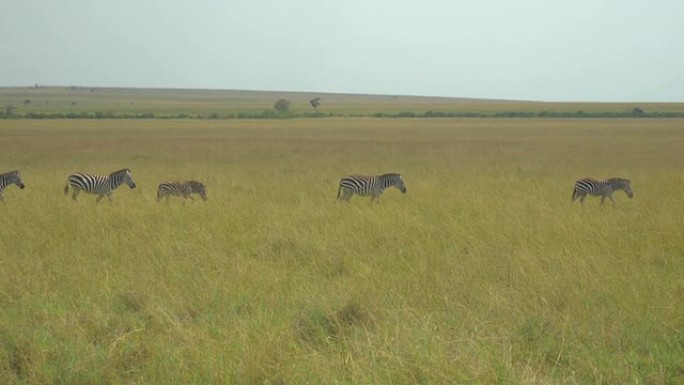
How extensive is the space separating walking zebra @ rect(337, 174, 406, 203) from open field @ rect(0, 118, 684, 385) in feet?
1.32

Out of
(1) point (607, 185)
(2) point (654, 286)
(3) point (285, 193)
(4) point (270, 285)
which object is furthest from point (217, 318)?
(1) point (607, 185)

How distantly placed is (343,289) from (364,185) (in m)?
8.27

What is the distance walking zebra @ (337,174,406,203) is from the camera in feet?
49.9

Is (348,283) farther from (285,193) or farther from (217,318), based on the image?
(285,193)

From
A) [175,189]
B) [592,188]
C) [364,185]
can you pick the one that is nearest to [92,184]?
[175,189]

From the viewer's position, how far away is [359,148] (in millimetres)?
32781

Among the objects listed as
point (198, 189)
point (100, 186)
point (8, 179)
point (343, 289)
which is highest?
point (343, 289)

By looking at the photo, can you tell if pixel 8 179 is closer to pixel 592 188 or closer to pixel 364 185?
pixel 364 185

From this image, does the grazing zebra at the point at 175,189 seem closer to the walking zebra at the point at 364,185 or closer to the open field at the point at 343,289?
the open field at the point at 343,289

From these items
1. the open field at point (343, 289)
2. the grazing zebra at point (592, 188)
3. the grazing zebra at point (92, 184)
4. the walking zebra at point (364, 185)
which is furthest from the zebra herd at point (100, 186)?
the grazing zebra at point (592, 188)

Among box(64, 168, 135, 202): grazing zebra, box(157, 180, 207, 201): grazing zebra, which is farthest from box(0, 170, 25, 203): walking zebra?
box(157, 180, 207, 201): grazing zebra

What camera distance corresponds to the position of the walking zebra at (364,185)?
15203 millimetres

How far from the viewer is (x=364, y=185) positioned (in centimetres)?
1535

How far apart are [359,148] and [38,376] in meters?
28.3
